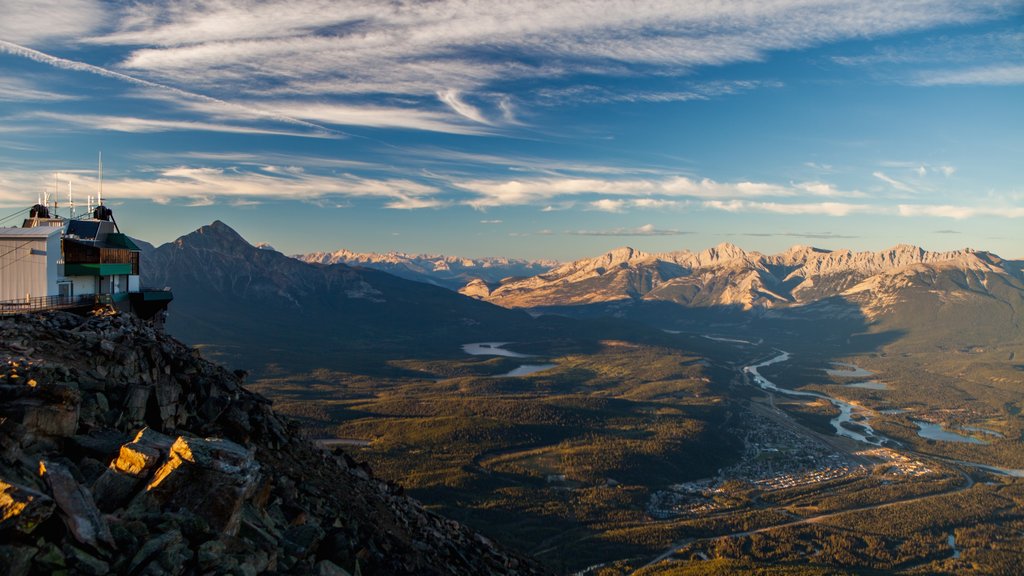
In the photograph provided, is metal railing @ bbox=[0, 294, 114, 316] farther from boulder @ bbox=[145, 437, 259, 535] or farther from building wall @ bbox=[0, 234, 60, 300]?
boulder @ bbox=[145, 437, 259, 535]

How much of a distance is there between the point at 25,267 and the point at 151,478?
3494 centimetres

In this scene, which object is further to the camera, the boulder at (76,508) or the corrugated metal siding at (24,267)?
the corrugated metal siding at (24,267)

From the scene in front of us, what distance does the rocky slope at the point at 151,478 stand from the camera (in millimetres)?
20797

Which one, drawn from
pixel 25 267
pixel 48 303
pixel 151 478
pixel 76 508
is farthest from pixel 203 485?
pixel 25 267

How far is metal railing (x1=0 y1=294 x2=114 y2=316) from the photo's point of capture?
43.8 metres

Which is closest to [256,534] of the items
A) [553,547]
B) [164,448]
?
[164,448]

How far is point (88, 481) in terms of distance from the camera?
24.7 meters

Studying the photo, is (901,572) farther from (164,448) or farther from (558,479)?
(164,448)

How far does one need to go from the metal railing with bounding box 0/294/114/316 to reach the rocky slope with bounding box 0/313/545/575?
4116mm

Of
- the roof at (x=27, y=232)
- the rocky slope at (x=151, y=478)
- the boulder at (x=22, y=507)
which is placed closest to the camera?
the boulder at (x=22, y=507)

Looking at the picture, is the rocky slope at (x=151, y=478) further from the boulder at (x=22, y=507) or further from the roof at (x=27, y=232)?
the roof at (x=27, y=232)

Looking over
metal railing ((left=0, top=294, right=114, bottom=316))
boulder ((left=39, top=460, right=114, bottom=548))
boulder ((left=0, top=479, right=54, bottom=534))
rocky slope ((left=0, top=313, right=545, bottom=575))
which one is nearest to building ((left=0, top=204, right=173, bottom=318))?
metal railing ((left=0, top=294, right=114, bottom=316))

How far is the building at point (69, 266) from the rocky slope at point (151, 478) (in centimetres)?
777

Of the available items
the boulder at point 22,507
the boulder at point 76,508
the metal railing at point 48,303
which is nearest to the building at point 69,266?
the metal railing at point 48,303
